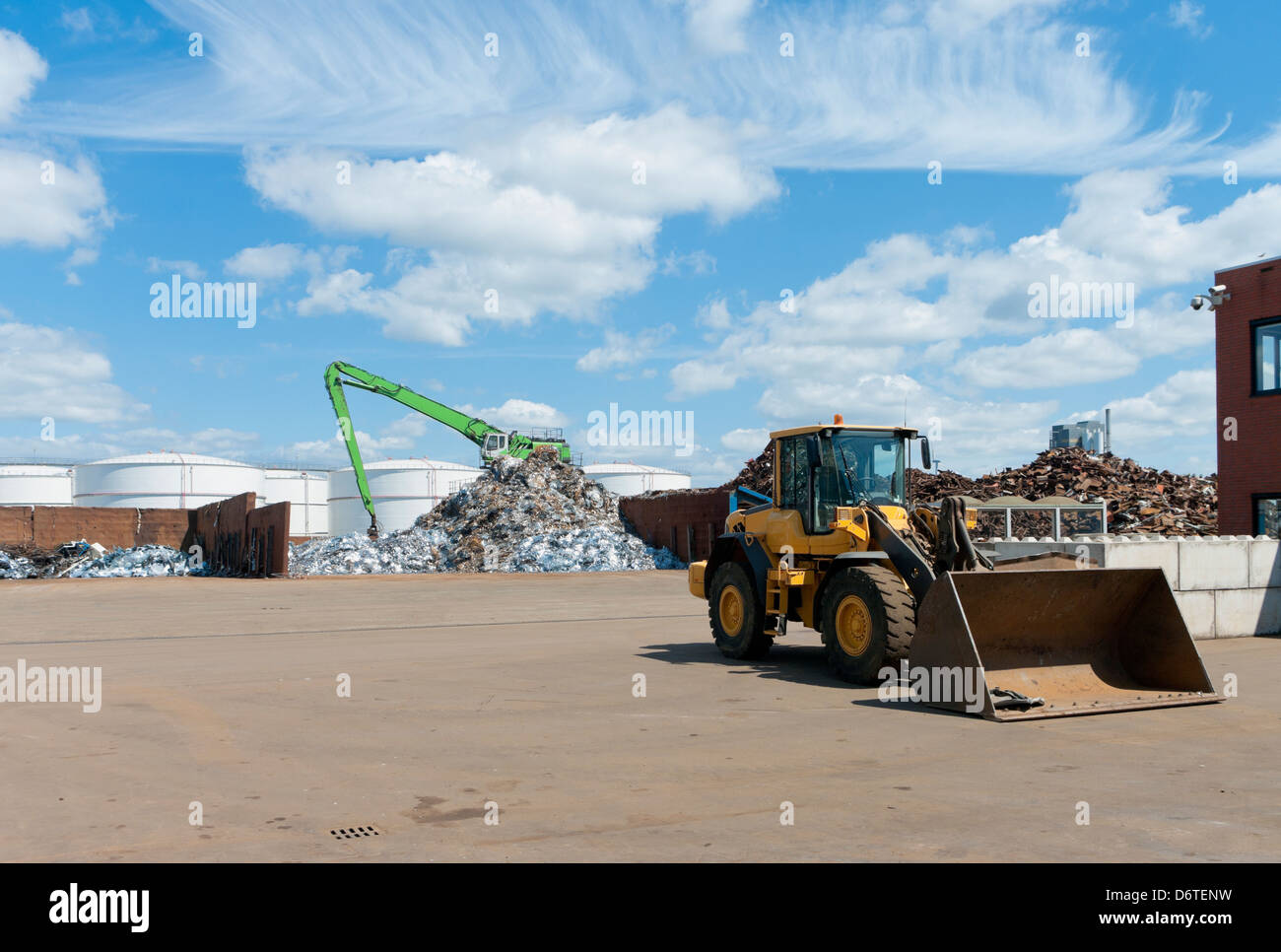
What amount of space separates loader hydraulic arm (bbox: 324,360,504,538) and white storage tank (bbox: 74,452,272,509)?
82.7 feet

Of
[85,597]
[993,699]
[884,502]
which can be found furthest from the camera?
[85,597]

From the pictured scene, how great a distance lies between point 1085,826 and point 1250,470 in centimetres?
1789

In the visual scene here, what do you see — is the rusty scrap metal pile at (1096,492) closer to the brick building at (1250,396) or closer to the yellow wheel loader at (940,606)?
the brick building at (1250,396)

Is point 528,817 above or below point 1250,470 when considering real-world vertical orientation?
below

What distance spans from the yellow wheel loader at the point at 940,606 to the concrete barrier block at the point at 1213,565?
5.59 meters

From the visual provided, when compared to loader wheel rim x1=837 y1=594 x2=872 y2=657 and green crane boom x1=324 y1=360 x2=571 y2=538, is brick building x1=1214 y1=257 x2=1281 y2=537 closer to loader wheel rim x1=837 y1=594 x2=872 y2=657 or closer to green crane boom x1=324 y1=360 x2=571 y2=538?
loader wheel rim x1=837 y1=594 x2=872 y2=657

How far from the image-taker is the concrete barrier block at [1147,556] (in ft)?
48.8

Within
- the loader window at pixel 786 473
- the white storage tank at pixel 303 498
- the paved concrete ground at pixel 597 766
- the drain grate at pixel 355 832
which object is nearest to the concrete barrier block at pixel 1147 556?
the paved concrete ground at pixel 597 766

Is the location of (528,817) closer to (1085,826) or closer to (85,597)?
(1085,826)

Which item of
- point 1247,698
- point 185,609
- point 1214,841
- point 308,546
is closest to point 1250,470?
point 1247,698

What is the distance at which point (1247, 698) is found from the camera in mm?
10273

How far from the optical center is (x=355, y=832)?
577cm

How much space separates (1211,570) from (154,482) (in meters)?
70.5

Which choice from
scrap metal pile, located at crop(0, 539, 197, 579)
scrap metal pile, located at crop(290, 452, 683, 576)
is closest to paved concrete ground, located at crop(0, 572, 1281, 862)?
scrap metal pile, located at crop(290, 452, 683, 576)
